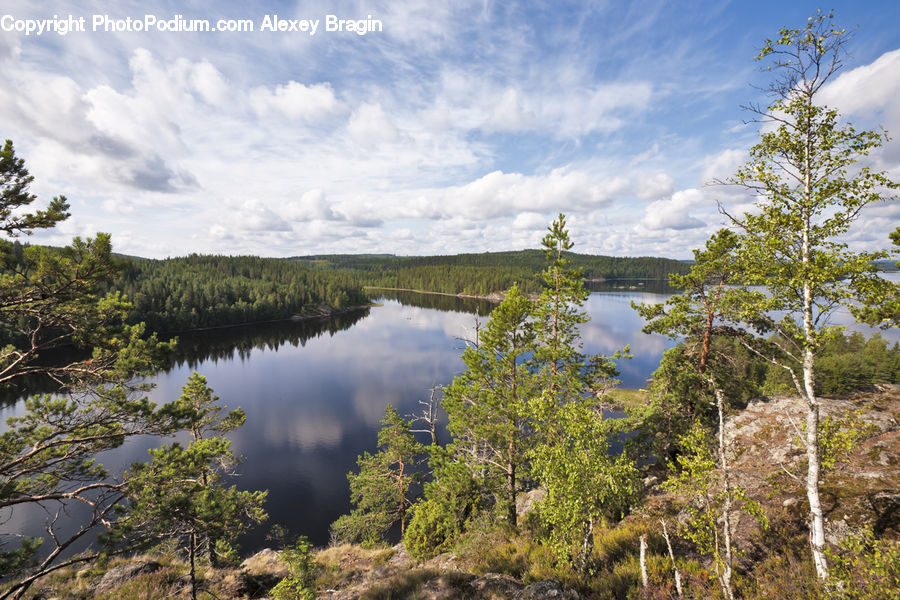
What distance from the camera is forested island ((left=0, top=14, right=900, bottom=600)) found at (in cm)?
798

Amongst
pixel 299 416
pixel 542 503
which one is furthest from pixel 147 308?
pixel 542 503

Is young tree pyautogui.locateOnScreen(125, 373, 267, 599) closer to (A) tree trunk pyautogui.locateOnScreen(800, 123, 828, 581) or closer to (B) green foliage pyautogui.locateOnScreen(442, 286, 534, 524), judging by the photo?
(B) green foliage pyautogui.locateOnScreen(442, 286, 534, 524)

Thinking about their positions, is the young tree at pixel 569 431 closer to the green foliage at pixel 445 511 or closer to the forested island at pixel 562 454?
the forested island at pixel 562 454

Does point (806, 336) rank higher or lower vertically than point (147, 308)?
higher

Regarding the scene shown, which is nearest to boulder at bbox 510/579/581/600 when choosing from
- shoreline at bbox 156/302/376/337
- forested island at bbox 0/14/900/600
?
forested island at bbox 0/14/900/600

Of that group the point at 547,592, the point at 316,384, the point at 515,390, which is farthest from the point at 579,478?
the point at 316,384

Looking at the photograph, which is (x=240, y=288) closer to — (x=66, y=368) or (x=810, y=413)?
(x=66, y=368)

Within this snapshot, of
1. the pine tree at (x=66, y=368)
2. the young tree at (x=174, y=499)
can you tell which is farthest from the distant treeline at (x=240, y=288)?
the young tree at (x=174, y=499)

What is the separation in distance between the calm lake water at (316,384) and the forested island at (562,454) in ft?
8.65

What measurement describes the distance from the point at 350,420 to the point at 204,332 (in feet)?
236

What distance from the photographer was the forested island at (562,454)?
7.98 meters

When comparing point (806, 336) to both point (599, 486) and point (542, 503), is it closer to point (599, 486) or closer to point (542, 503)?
point (599, 486)

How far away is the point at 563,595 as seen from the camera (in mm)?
8852

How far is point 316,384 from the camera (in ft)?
179
